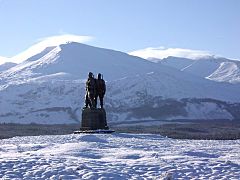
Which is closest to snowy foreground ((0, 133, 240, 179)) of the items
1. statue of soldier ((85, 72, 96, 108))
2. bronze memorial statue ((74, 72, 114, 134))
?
bronze memorial statue ((74, 72, 114, 134))

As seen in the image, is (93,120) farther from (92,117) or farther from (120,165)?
(120,165)

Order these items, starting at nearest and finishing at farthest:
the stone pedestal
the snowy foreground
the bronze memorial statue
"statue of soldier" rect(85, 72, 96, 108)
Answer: the snowy foreground
the bronze memorial statue
the stone pedestal
"statue of soldier" rect(85, 72, 96, 108)

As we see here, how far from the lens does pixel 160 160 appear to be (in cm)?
1731

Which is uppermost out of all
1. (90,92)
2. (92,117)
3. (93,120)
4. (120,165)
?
(90,92)

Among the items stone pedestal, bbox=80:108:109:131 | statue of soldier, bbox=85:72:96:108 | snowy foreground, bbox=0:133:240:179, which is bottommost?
snowy foreground, bbox=0:133:240:179

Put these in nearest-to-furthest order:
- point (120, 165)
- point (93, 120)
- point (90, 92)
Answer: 1. point (120, 165)
2. point (93, 120)
3. point (90, 92)

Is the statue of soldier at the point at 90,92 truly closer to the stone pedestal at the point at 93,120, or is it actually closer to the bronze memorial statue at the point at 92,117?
the bronze memorial statue at the point at 92,117

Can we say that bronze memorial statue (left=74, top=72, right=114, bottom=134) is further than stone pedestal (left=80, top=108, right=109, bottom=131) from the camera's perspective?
No

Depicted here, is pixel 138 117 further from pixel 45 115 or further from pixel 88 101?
pixel 88 101

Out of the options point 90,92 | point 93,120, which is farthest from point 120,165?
point 90,92

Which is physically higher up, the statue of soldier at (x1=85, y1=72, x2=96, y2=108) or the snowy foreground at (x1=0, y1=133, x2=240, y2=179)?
the statue of soldier at (x1=85, y1=72, x2=96, y2=108)

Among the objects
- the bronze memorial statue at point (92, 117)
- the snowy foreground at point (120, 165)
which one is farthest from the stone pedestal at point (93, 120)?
the snowy foreground at point (120, 165)

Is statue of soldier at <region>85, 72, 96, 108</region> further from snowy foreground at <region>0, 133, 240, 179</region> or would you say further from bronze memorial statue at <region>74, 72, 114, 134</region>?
snowy foreground at <region>0, 133, 240, 179</region>

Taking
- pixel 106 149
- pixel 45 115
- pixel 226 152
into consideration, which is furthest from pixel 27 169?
pixel 45 115
